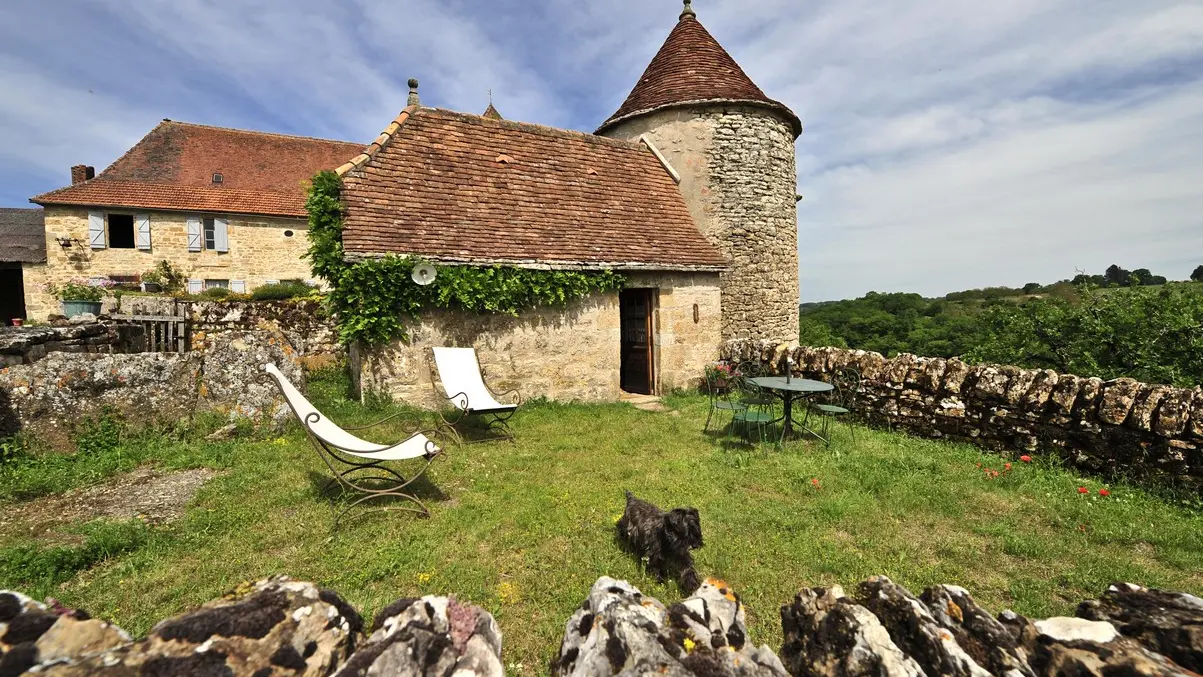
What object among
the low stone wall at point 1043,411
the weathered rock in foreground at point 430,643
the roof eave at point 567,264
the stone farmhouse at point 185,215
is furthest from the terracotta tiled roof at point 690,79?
the stone farmhouse at point 185,215

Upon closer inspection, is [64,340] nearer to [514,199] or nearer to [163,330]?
[163,330]

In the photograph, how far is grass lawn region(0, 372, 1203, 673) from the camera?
3168mm

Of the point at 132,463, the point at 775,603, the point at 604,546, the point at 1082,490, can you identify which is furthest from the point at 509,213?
the point at 1082,490

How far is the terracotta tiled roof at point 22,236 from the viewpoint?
58.9ft

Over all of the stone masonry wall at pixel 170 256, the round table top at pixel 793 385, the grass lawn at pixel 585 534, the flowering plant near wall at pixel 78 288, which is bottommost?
the grass lawn at pixel 585 534

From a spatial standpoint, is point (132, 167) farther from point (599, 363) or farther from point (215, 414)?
point (599, 363)

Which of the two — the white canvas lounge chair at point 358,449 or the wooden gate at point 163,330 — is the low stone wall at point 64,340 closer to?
the wooden gate at point 163,330

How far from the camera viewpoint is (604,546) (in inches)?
148

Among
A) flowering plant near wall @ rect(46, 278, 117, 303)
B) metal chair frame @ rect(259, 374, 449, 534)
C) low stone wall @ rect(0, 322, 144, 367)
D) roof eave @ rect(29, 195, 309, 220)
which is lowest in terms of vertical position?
metal chair frame @ rect(259, 374, 449, 534)

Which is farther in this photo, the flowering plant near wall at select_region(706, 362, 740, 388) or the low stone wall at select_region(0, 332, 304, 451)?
the flowering plant near wall at select_region(706, 362, 740, 388)

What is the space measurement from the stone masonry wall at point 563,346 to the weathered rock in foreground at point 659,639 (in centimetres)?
641

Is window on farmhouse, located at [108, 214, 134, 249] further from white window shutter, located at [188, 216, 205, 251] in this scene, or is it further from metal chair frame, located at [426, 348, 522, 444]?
metal chair frame, located at [426, 348, 522, 444]

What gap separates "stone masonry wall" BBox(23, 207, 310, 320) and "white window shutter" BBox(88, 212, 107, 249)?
165mm

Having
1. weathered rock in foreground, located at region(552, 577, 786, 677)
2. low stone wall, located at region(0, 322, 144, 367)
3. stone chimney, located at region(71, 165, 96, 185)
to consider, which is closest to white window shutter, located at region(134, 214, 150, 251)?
stone chimney, located at region(71, 165, 96, 185)
